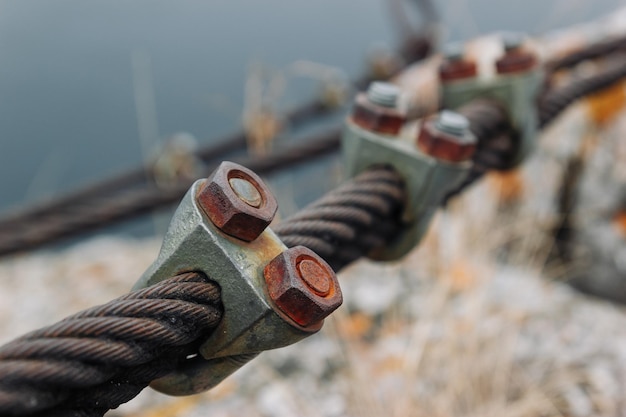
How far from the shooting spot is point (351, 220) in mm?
1027

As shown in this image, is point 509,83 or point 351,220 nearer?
point 351,220

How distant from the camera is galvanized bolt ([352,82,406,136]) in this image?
117 cm

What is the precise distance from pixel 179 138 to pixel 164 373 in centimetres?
264

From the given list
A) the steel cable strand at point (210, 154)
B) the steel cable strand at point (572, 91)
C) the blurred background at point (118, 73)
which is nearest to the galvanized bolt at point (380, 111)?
the steel cable strand at point (572, 91)

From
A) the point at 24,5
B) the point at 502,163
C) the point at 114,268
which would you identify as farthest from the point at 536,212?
the point at 24,5

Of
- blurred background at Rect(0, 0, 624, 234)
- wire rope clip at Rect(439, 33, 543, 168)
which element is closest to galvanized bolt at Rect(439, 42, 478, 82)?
wire rope clip at Rect(439, 33, 543, 168)

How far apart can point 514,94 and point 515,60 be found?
3.0 inches

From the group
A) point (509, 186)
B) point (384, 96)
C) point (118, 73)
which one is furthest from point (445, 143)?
point (118, 73)

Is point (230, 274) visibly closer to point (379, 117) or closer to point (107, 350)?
point (107, 350)

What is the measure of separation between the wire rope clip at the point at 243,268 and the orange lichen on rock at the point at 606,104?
177 centimetres

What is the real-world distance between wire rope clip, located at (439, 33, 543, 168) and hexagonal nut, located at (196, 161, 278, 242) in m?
0.82

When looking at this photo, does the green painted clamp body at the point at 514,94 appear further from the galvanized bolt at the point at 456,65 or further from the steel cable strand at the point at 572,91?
the steel cable strand at the point at 572,91

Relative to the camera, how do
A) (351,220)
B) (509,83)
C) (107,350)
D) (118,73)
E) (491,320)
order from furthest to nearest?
(118,73) < (491,320) < (509,83) < (351,220) < (107,350)

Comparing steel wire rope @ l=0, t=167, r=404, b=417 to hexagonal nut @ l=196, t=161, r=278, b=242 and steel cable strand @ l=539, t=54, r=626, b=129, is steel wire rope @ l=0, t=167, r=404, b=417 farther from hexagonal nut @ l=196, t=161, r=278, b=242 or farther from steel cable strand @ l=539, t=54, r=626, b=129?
steel cable strand @ l=539, t=54, r=626, b=129
